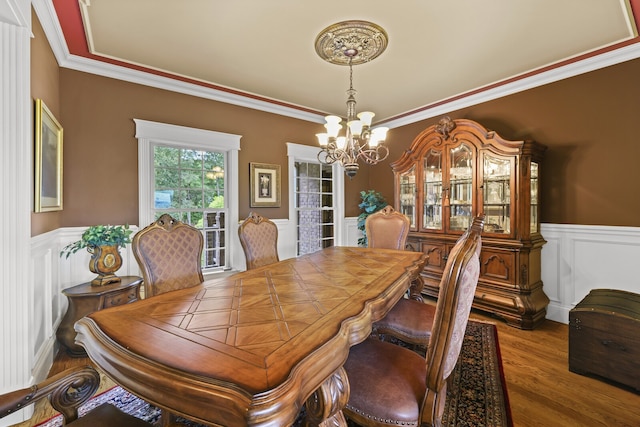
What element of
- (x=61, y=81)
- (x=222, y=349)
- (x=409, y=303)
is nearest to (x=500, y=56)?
(x=409, y=303)

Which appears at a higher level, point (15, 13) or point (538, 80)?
point (538, 80)

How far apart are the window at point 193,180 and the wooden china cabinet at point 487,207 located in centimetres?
241

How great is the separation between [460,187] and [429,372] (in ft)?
9.29

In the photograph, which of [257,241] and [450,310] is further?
[257,241]

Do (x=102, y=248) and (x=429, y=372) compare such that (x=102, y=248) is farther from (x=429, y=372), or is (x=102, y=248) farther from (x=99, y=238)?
(x=429, y=372)

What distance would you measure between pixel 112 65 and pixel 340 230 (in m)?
3.50

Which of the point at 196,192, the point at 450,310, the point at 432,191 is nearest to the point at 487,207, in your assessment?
the point at 432,191

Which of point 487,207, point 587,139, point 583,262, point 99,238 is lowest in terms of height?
point 583,262

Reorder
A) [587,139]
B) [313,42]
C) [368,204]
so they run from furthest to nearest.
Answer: [368,204] < [587,139] < [313,42]

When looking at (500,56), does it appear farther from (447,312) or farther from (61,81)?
(61,81)

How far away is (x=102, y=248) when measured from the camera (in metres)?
2.51

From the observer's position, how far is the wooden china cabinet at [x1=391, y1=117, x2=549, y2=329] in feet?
9.43

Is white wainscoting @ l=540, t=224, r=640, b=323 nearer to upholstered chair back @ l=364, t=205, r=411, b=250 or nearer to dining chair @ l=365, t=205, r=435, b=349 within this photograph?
upholstered chair back @ l=364, t=205, r=411, b=250

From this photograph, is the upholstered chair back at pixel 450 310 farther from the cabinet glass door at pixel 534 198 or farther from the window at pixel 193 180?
the window at pixel 193 180
